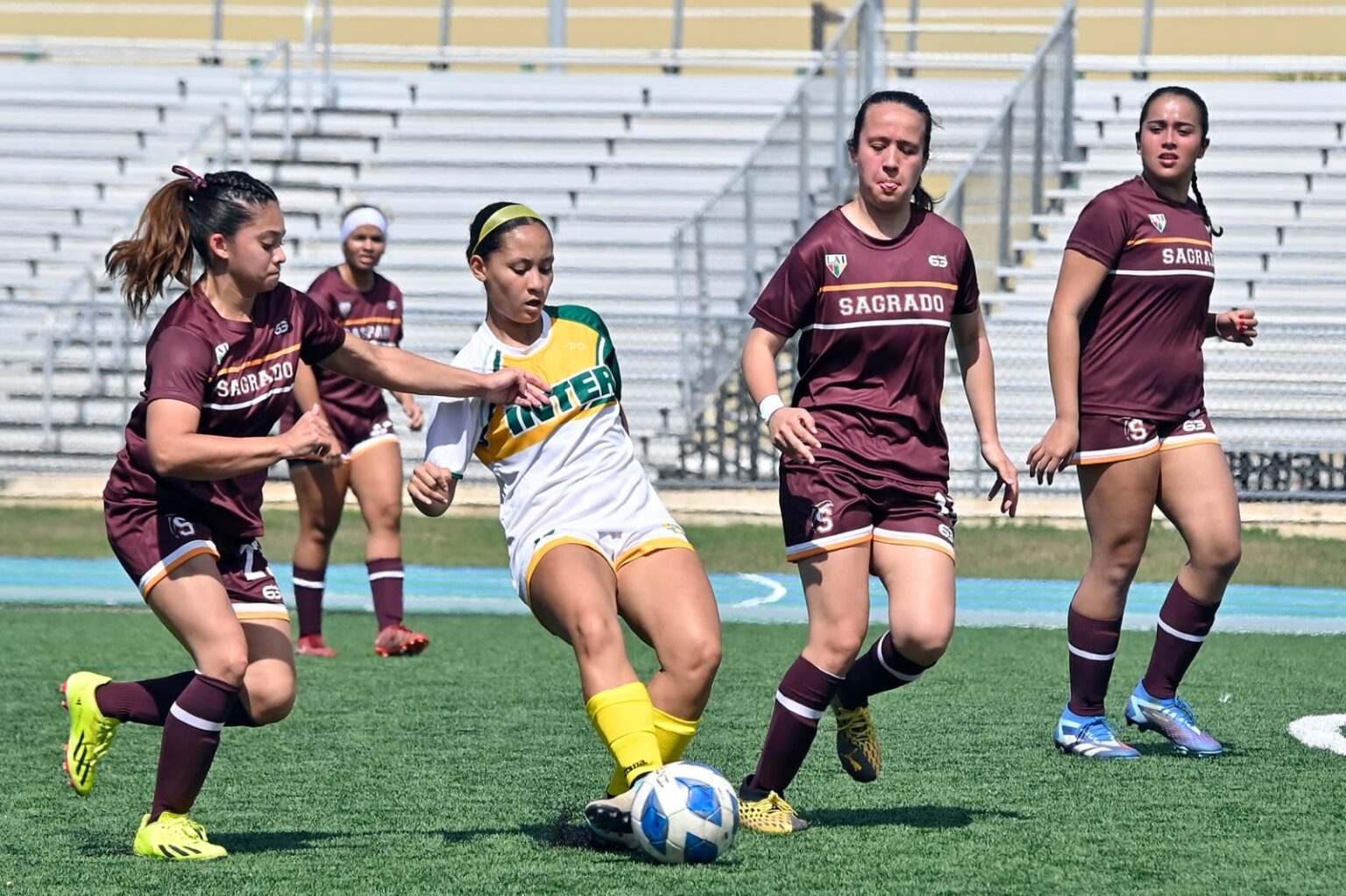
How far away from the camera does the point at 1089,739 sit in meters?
6.20

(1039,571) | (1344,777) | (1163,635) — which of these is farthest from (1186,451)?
(1039,571)

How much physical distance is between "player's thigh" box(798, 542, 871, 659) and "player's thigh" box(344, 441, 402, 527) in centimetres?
446

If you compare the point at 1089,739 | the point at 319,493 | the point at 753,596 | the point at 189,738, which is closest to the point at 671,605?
the point at 189,738

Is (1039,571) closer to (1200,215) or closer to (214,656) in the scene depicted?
(1200,215)

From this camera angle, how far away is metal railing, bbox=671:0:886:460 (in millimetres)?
16453

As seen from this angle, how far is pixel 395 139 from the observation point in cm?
2120

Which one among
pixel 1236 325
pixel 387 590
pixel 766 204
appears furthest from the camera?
pixel 766 204

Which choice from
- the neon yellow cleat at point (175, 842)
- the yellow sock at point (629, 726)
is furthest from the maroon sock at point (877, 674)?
the neon yellow cleat at point (175, 842)

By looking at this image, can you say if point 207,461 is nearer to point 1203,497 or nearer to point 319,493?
point 1203,497

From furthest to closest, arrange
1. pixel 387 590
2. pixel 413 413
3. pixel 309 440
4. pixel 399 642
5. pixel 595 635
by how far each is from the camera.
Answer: pixel 413 413 → pixel 387 590 → pixel 399 642 → pixel 595 635 → pixel 309 440

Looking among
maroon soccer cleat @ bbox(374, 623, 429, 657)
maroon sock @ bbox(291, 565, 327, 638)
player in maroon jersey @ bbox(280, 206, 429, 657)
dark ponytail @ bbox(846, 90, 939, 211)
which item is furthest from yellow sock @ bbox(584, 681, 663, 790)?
maroon sock @ bbox(291, 565, 327, 638)

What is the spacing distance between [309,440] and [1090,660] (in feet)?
9.74

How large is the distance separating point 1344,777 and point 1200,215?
1.87 meters

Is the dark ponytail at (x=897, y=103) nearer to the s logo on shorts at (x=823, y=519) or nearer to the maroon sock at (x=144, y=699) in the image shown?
the s logo on shorts at (x=823, y=519)
